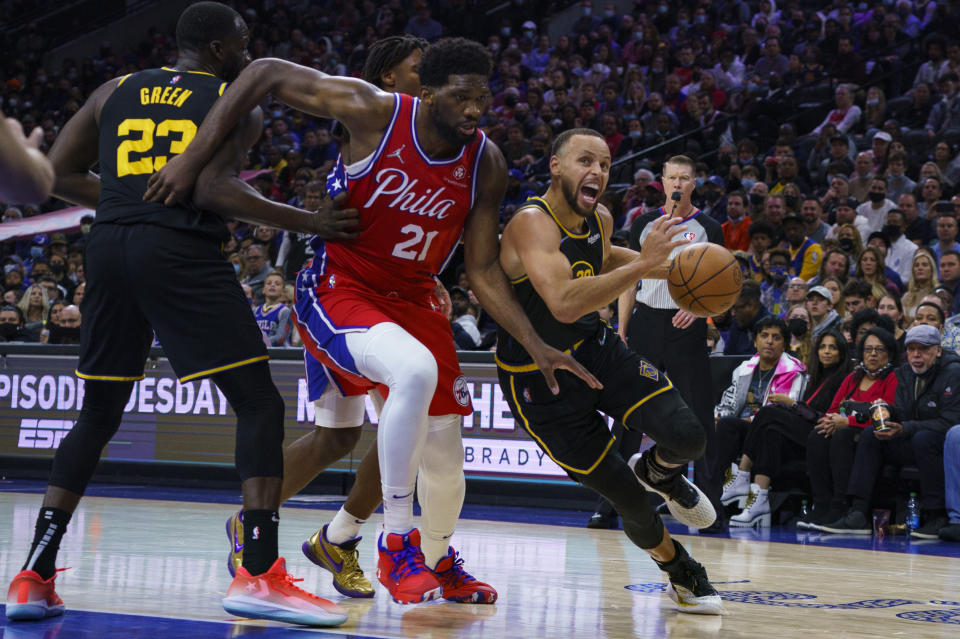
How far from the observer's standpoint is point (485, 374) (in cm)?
863

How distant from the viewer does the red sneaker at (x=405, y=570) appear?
3.67m

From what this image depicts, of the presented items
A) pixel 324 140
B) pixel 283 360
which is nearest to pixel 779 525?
pixel 283 360

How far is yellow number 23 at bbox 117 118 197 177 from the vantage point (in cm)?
371

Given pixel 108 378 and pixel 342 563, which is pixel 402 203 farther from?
pixel 342 563

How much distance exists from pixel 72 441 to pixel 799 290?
668cm

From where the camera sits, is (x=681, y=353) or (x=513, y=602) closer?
(x=513, y=602)

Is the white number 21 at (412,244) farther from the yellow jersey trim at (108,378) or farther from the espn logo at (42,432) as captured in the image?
the espn logo at (42,432)

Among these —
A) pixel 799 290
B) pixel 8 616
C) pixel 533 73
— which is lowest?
pixel 8 616

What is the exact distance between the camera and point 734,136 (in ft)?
45.6

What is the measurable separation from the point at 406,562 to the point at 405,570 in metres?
0.03

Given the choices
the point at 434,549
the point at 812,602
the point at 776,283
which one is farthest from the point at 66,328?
the point at 812,602

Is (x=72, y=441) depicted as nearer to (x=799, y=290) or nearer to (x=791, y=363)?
(x=791, y=363)

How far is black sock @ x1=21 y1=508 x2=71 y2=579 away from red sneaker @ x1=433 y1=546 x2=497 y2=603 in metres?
1.33

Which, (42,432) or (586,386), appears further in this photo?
(42,432)
